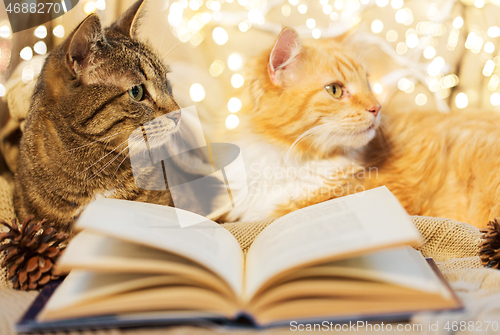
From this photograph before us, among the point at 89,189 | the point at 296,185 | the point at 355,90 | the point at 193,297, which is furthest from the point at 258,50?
the point at 193,297

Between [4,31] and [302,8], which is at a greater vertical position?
[4,31]

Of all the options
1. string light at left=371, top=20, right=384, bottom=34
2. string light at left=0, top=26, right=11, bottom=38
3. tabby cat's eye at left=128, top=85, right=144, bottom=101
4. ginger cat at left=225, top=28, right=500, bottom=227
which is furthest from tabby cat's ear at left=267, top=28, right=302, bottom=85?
string light at left=0, top=26, right=11, bottom=38

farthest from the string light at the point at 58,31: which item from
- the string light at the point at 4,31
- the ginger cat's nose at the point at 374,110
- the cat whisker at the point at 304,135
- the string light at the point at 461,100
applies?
the string light at the point at 461,100

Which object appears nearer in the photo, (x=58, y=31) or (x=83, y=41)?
(x=83, y=41)

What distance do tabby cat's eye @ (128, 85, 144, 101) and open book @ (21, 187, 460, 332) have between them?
1.15 ft

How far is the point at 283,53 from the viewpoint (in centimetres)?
93

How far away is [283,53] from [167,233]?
2.07 feet

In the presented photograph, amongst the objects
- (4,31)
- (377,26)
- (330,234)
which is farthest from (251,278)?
(4,31)

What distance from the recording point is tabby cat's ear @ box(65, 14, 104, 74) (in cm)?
72

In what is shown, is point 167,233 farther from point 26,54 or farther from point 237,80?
point 26,54

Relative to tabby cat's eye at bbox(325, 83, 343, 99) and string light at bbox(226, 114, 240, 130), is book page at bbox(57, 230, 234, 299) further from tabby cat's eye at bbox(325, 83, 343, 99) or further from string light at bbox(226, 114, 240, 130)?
tabby cat's eye at bbox(325, 83, 343, 99)

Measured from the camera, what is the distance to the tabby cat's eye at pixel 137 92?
0.82m

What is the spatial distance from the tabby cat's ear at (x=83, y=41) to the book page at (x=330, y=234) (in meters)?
0.61

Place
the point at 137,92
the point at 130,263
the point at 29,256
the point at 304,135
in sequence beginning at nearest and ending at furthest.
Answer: the point at 130,263, the point at 29,256, the point at 137,92, the point at 304,135
